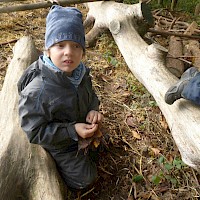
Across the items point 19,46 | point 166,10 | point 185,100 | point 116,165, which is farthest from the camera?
point 166,10

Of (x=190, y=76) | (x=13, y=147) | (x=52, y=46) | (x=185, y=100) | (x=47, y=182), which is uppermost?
(x=52, y=46)

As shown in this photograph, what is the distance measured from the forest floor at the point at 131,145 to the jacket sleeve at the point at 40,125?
0.59 meters

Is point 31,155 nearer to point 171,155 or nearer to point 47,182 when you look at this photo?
point 47,182

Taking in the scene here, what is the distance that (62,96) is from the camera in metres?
2.35

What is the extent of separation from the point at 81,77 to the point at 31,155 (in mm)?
668

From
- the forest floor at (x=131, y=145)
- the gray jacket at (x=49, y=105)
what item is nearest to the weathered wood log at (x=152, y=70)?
the forest floor at (x=131, y=145)

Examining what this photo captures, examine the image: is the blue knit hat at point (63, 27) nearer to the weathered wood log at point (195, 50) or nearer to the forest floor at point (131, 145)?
the forest floor at point (131, 145)

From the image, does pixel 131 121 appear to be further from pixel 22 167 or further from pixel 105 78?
pixel 22 167

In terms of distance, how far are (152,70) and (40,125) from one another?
1.38m

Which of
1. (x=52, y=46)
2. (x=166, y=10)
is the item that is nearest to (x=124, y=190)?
(x=52, y=46)

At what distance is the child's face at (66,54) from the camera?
2242 mm

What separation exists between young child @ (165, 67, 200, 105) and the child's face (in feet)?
2.66

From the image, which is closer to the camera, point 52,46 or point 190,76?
point 52,46

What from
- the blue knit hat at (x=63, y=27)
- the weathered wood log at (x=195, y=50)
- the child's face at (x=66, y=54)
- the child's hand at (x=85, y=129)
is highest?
the blue knit hat at (x=63, y=27)
